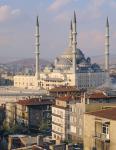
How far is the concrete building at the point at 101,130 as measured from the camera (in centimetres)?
420

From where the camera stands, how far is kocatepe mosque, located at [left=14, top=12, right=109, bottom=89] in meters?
45.9

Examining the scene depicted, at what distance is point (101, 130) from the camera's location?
4.31 m

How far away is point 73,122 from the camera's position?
741 inches

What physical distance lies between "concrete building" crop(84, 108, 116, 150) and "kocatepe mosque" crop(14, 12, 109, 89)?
130 feet

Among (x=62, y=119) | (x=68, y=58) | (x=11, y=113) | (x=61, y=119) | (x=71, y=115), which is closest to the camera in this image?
(x=71, y=115)

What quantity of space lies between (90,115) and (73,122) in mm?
14368

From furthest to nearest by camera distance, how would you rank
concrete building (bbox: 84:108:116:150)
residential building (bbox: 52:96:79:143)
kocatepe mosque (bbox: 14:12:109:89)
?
1. kocatepe mosque (bbox: 14:12:109:89)
2. residential building (bbox: 52:96:79:143)
3. concrete building (bbox: 84:108:116:150)

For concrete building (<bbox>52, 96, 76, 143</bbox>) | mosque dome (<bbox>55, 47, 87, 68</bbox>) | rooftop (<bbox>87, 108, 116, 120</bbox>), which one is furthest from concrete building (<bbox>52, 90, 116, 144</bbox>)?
mosque dome (<bbox>55, 47, 87, 68</bbox>)

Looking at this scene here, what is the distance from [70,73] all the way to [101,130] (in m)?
41.9

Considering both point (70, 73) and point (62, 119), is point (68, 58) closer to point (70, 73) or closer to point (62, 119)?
point (70, 73)

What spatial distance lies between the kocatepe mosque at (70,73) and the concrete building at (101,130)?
39731 mm

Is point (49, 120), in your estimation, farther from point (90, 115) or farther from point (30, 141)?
point (90, 115)

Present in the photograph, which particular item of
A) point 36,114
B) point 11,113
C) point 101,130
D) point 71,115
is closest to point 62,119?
point 71,115

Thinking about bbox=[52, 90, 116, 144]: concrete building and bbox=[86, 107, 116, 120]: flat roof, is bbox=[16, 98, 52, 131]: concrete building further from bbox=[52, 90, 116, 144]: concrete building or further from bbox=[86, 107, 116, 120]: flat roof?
bbox=[86, 107, 116, 120]: flat roof
